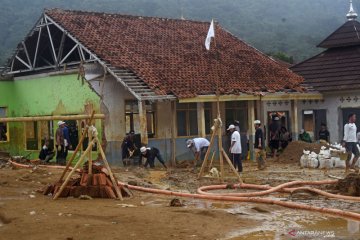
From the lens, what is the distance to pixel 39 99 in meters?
27.2

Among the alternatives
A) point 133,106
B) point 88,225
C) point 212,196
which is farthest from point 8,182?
point 133,106

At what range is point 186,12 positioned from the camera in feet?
287

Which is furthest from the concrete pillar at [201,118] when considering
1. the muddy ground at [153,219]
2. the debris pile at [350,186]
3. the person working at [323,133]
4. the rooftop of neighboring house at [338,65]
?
the debris pile at [350,186]

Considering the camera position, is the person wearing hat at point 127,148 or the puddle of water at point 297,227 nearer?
the puddle of water at point 297,227

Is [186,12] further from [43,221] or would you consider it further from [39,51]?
[43,221]

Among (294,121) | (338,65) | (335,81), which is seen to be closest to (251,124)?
(294,121)

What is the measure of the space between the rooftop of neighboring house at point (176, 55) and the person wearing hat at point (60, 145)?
291cm

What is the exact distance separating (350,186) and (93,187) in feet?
18.2

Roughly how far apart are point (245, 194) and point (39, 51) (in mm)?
16454

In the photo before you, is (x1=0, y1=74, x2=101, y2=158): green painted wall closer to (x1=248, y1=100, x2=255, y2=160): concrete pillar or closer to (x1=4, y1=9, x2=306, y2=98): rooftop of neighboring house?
(x1=4, y1=9, x2=306, y2=98): rooftop of neighboring house

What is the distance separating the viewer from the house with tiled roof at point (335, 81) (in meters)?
28.7

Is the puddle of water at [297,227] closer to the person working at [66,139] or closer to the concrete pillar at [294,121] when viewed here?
the person working at [66,139]

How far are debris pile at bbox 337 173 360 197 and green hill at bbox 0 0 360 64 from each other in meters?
49.8

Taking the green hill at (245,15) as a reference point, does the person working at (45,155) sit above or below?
below
